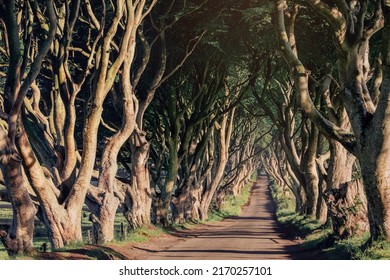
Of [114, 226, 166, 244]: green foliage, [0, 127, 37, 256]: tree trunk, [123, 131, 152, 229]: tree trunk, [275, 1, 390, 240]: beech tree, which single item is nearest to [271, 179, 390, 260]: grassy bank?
[275, 1, 390, 240]: beech tree

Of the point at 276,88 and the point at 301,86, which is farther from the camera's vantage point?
the point at 276,88

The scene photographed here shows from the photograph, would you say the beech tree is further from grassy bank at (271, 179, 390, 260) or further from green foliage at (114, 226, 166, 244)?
green foliage at (114, 226, 166, 244)

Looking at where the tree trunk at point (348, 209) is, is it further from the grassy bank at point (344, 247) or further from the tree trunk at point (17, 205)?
the tree trunk at point (17, 205)

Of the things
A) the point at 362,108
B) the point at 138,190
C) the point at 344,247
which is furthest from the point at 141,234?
the point at 362,108

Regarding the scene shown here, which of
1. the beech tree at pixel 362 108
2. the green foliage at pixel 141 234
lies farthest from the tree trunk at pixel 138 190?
the beech tree at pixel 362 108

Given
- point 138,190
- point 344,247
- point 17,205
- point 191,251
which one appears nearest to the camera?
point 17,205

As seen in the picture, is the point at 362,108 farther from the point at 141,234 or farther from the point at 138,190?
the point at 138,190

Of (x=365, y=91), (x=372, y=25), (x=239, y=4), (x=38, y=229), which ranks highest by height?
(x=239, y=4)

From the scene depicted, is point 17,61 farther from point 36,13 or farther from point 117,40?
point 117,40

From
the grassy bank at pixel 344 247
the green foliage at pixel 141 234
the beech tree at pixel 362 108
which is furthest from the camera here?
the green foliage at pixel 141 234
